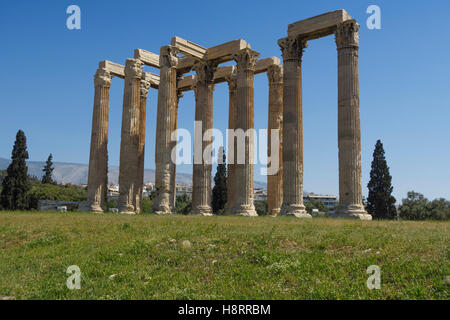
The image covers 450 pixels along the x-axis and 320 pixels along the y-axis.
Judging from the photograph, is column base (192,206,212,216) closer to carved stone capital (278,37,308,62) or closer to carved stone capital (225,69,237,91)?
carved stone capital (225,69,237,91)

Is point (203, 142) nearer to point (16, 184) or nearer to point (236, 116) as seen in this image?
point (236, 116)

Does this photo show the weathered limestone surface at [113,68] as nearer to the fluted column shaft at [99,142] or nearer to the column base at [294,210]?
the fluted column shaft at [99,142]

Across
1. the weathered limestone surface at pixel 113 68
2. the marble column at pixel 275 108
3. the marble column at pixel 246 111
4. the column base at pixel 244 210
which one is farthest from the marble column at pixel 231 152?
the weathered limestone surface at pixel 113 68

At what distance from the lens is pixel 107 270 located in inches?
550

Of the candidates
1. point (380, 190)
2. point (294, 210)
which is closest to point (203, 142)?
point (294, 210)

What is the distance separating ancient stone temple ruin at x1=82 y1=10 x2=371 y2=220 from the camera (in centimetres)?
3034

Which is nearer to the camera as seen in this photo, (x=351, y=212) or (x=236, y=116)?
(x=351, y=212)

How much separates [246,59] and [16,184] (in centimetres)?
3963

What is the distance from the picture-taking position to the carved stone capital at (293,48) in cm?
3344

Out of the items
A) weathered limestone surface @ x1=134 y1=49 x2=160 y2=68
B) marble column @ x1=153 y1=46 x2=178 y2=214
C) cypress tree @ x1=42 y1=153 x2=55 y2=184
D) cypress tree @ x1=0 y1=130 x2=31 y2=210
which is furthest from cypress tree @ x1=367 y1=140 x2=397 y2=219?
cypress tree @ x1=42 y1=153 x2=55 y2=184

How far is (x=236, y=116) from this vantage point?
36531mm
